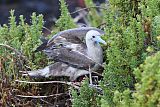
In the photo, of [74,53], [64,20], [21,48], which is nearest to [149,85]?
[74,53]

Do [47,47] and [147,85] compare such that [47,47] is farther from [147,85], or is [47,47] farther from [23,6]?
[23,6]

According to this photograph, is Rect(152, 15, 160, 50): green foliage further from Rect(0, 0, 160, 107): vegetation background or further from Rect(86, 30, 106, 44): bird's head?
Rect(86, 30, 106, 44): bird's head

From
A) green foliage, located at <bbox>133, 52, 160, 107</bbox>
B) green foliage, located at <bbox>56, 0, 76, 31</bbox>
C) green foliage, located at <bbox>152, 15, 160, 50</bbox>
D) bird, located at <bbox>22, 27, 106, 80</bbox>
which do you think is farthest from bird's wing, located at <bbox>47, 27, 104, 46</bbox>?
green foliage, located at <bbox>133, 52, 160, 107</bbox>

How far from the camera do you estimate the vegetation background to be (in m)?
2.18

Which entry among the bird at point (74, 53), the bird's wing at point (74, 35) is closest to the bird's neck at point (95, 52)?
the bird at point (74, 53)

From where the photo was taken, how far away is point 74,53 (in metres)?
2.91

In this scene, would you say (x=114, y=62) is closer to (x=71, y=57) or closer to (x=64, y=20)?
(x=71, y=57)

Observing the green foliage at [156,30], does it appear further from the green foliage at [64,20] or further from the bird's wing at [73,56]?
the green foliage at [64,20]

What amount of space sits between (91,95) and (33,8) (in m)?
5.29

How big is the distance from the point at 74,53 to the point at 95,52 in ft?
0.41

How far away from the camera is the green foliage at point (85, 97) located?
2.58 m

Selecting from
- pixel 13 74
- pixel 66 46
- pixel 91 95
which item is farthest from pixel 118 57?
pixel 13 74

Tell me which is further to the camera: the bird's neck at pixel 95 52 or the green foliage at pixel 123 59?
the bird's neck at pixel 95 52

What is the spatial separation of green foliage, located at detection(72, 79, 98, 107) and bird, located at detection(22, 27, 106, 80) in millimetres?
193
